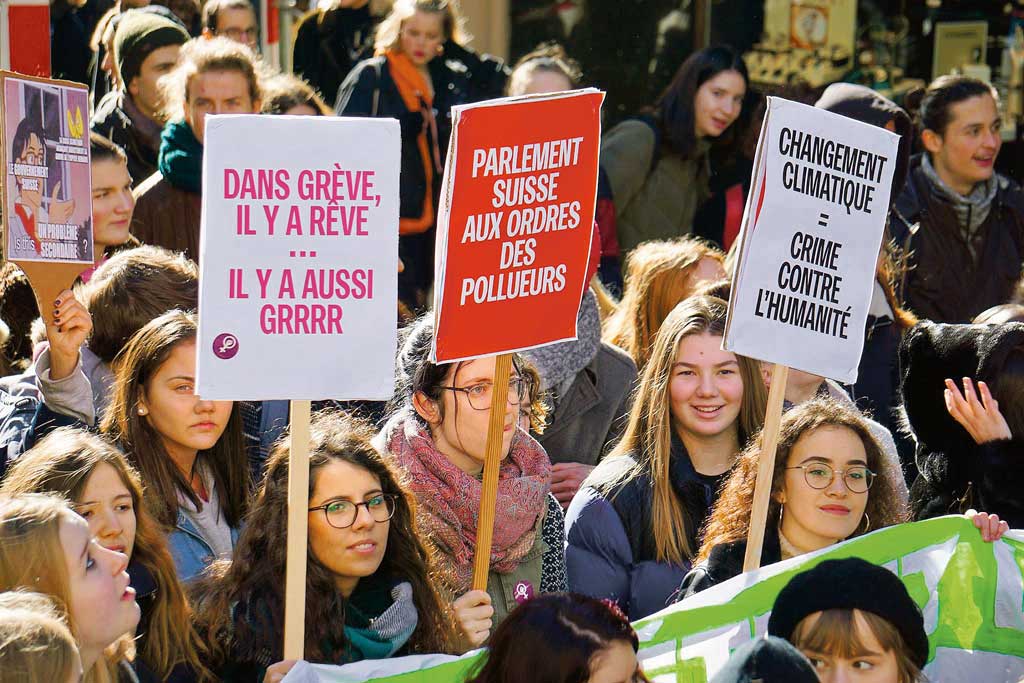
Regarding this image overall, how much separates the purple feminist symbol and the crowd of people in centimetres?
46

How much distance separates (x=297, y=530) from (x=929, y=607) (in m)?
1.69

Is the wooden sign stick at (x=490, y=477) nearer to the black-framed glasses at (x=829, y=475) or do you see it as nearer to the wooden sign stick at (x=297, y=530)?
the wooden sign stick at (x=297, y=530)

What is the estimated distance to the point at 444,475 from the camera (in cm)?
427

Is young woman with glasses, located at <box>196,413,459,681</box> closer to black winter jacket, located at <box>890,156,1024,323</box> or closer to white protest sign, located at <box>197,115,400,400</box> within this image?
white protest sign, located at <box>197,115,400,400</box>

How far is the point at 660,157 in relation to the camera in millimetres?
7516

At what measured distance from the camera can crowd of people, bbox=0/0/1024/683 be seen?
3.37m

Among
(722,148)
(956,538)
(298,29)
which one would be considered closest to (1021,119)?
(722,148)

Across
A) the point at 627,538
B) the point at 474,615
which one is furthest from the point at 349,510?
the point at 627,538

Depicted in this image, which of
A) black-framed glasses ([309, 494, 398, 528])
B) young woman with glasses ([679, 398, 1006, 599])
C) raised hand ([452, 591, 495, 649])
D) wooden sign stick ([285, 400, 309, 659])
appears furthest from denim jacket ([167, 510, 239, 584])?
young woman with glasses ([679, 398, 1006, 599])

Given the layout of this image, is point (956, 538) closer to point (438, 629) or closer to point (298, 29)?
point (438, 629)

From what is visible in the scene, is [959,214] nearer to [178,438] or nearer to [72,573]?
[178,438]

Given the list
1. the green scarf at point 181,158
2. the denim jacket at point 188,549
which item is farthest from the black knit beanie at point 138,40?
the denim jacket at point 188,549

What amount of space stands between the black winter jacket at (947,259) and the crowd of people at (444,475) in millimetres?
393

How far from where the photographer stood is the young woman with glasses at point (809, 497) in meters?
4.22
